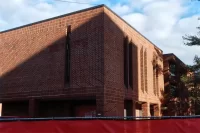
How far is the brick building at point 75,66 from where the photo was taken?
2139 cm

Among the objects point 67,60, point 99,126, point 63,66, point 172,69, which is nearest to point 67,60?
point 67,60

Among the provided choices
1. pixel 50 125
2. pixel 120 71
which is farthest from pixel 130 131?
pixel 120 71

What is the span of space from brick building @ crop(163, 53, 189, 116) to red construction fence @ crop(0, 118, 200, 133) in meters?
26.1

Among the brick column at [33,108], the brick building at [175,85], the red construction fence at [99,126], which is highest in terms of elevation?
the brick building at [175,85]

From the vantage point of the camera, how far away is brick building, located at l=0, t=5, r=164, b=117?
21.4 m

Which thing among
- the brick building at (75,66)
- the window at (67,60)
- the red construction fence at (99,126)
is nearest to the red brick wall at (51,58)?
the brick building at (75,66)

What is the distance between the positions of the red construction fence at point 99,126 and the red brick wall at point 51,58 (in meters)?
11.6

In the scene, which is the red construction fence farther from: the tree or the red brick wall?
the tree

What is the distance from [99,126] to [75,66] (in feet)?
48.5

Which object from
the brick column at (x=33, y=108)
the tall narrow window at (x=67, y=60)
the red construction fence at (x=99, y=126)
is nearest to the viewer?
the red construction fence at (x=99, y=126)

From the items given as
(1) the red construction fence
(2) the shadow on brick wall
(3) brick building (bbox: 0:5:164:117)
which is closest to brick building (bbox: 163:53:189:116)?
(3) brick building (bbox: 0:5:164:117)

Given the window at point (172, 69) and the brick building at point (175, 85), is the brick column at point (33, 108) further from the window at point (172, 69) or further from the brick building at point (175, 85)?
the window at point (172, 69)

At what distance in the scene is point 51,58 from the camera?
23.6 metres

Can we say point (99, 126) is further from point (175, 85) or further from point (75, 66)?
point (175, 85)
